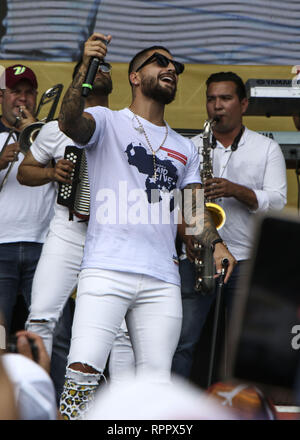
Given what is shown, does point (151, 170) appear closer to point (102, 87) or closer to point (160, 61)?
point (160, 61)

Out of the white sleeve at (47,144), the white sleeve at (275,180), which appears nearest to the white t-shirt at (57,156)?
the white sleeve at (47,144)

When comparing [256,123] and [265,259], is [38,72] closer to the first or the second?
[256,123]

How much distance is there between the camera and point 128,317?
297cm

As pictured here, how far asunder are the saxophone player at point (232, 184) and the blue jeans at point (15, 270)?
93cm

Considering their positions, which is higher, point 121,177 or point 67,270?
point 121,177

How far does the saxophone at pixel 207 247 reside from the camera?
3.50 meters

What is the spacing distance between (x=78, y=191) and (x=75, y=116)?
849 millimetres

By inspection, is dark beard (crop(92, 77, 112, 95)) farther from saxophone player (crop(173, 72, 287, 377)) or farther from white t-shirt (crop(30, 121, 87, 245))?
saxophone player (crop(173, 72, 287, 377))

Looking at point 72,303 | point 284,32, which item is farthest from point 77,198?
point 284,32

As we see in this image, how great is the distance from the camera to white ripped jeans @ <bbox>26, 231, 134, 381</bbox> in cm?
357

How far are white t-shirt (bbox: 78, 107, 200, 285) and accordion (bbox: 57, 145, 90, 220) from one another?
552 millimetres

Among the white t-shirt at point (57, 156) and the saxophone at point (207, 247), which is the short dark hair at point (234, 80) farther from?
the white t-shirt at point (57, 156)

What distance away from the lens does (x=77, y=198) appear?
3621 millimetres

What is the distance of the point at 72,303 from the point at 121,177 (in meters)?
1.83
